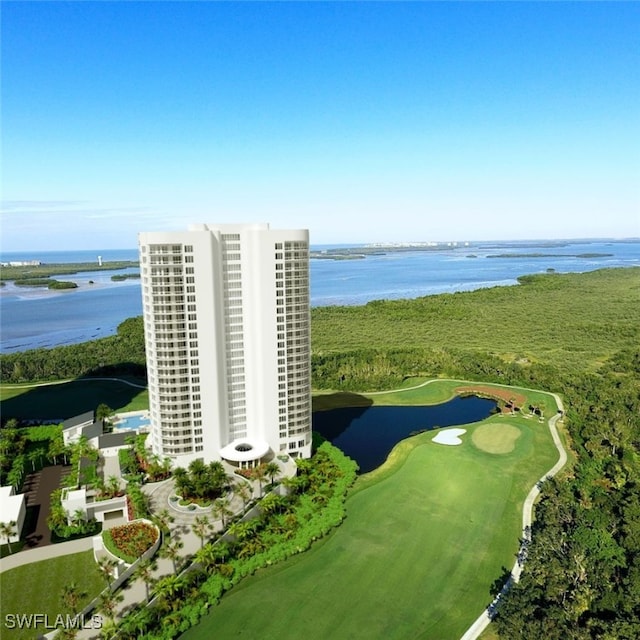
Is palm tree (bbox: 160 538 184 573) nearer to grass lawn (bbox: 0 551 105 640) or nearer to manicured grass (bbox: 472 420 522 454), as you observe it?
grass lawn (bbox: 0 551 105 640)

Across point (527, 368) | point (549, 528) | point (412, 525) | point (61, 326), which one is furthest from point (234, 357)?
point (61, 326)

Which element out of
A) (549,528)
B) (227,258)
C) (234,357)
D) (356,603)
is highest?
(227,258)

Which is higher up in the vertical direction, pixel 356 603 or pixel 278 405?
pixel 278 405

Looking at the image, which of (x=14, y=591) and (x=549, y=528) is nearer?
(x=14, y=591)

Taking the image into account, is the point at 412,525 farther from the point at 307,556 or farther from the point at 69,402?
the point at 69,402

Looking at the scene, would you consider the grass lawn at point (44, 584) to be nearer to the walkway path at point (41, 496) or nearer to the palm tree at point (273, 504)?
the walkway path at point (41, 496)

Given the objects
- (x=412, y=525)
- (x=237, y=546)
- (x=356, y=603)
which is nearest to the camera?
(x=356, y=603)

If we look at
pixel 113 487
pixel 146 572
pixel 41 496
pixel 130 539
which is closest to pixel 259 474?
pixel 130 539

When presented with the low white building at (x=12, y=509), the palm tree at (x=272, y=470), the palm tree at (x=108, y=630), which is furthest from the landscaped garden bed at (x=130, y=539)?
the palm tree at (x=272, y=470)
